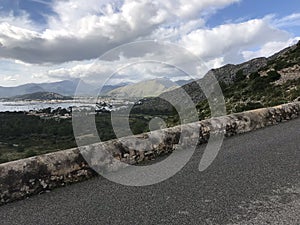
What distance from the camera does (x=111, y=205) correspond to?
3.83 metres

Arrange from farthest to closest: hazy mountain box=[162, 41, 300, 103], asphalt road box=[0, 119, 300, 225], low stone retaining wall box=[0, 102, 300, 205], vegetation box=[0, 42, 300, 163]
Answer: vegetation box=[0, 42, 300, 163], hazy mountain box=[162, 41, 300, 103], low stone retaining wall box=[0, 102, 300, 205], asphalt road box=[0, 119, 300, 225]

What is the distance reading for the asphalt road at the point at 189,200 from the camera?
11.2ft

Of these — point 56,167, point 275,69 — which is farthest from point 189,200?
point 275,69

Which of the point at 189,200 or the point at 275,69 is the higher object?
the point at 275,69

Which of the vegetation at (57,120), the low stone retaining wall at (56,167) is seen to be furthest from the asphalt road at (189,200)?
the vegetation at (57,120)

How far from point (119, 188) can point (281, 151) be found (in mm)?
3483

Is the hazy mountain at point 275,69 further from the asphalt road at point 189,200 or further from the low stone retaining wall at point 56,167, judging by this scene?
the asphalt road at point 189,200

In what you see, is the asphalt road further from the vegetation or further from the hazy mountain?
the vegetation

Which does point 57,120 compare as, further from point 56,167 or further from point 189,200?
point 189,200

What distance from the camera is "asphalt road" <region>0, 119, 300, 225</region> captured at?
134 inches

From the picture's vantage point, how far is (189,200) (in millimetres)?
3854

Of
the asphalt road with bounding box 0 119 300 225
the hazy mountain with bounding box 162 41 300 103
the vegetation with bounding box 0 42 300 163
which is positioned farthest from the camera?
the vegetation with bounding box 0 42 300 163

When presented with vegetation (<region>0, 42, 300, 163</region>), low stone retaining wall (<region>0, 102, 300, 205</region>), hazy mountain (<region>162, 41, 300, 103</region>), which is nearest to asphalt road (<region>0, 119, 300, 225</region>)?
low stone retaining wall (<region>0, 102, 300, 205</region>)

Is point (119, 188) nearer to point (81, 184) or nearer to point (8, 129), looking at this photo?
point (81, 184)
